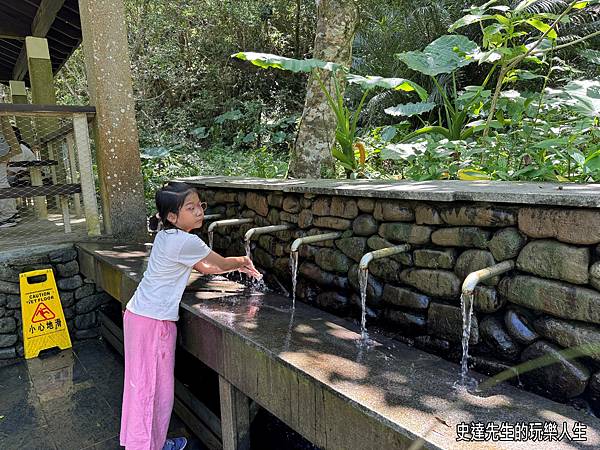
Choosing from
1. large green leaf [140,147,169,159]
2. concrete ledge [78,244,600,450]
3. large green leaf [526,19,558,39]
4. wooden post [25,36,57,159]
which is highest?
wooden post [25,36,57,159]

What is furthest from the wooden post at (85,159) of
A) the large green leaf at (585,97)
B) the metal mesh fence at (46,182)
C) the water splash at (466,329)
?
the large green leaf at (585,97)

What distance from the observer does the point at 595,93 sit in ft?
8.57

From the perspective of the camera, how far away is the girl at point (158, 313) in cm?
227

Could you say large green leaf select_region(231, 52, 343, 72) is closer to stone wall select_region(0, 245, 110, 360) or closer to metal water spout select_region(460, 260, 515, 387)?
metal water spout select_region(460, 260, 515, 387)

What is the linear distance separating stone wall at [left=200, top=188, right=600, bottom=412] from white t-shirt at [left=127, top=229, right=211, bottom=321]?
808mm

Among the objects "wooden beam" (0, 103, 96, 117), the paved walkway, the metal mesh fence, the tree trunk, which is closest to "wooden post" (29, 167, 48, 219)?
the metal mesh fence

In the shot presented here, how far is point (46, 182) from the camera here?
21.9 ft

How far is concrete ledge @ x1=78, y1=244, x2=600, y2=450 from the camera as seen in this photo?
1348 mm

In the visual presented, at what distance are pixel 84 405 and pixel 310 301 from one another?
191 cm

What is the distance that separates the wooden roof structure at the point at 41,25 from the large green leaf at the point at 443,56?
13.5 ft

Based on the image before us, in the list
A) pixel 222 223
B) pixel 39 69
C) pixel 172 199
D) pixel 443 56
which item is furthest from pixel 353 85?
pixel 172 199

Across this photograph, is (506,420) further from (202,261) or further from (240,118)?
(240,118)

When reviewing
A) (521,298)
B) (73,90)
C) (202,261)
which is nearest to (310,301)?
(202,261)

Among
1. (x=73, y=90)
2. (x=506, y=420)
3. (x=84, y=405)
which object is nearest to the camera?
(x=506, y=420)
